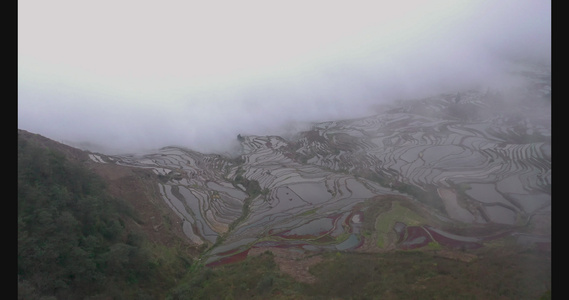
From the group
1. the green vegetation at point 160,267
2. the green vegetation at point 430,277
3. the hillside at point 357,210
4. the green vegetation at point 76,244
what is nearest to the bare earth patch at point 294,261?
the hillside at point 357,210

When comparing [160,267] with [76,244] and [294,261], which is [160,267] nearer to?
[76,244]

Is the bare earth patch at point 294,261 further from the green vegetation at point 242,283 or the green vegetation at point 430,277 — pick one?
the green vegetation at point 430,277

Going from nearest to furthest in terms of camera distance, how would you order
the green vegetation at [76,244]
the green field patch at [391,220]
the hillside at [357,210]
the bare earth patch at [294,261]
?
1. the green vegetation at [76,244]
2. the hillside at [357,210]
3. the bare earth patch at [294,261]
4. the green field patch at [391,220]

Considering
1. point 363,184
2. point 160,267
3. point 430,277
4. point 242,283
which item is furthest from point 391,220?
point 160,267

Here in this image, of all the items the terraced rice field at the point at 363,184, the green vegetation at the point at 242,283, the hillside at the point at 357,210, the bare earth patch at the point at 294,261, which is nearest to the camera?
the green vegetation at the point at 242,283

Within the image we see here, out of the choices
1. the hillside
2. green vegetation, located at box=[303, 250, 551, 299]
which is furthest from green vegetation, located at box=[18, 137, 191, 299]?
green vegetation, located at box=[303, 250, 551, 299]
